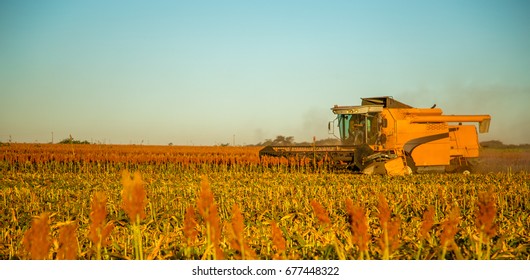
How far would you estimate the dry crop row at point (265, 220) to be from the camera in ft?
7.28

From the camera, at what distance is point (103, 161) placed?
2203 centimetres

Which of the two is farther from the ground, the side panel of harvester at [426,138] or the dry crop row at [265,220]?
the side panel of harvester at [426,138]

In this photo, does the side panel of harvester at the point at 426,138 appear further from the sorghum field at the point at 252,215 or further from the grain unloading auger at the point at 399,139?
the sorghum field at the point at 252,215

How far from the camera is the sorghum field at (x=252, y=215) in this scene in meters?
2.24

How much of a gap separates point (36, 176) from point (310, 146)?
951 cm

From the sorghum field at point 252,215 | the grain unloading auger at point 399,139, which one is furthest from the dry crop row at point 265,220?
the grain unloading auger at point 399,139

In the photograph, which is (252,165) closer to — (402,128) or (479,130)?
(402,128)

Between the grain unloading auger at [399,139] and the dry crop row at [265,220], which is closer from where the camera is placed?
the dry crop row at [265,220]

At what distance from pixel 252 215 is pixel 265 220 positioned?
625 millimetres

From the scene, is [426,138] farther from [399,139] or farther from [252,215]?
[252,215]

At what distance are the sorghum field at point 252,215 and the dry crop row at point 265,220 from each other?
0.04ft

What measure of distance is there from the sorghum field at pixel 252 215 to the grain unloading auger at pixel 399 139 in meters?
1.04

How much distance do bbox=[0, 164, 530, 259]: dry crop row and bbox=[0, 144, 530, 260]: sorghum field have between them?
1 cm
